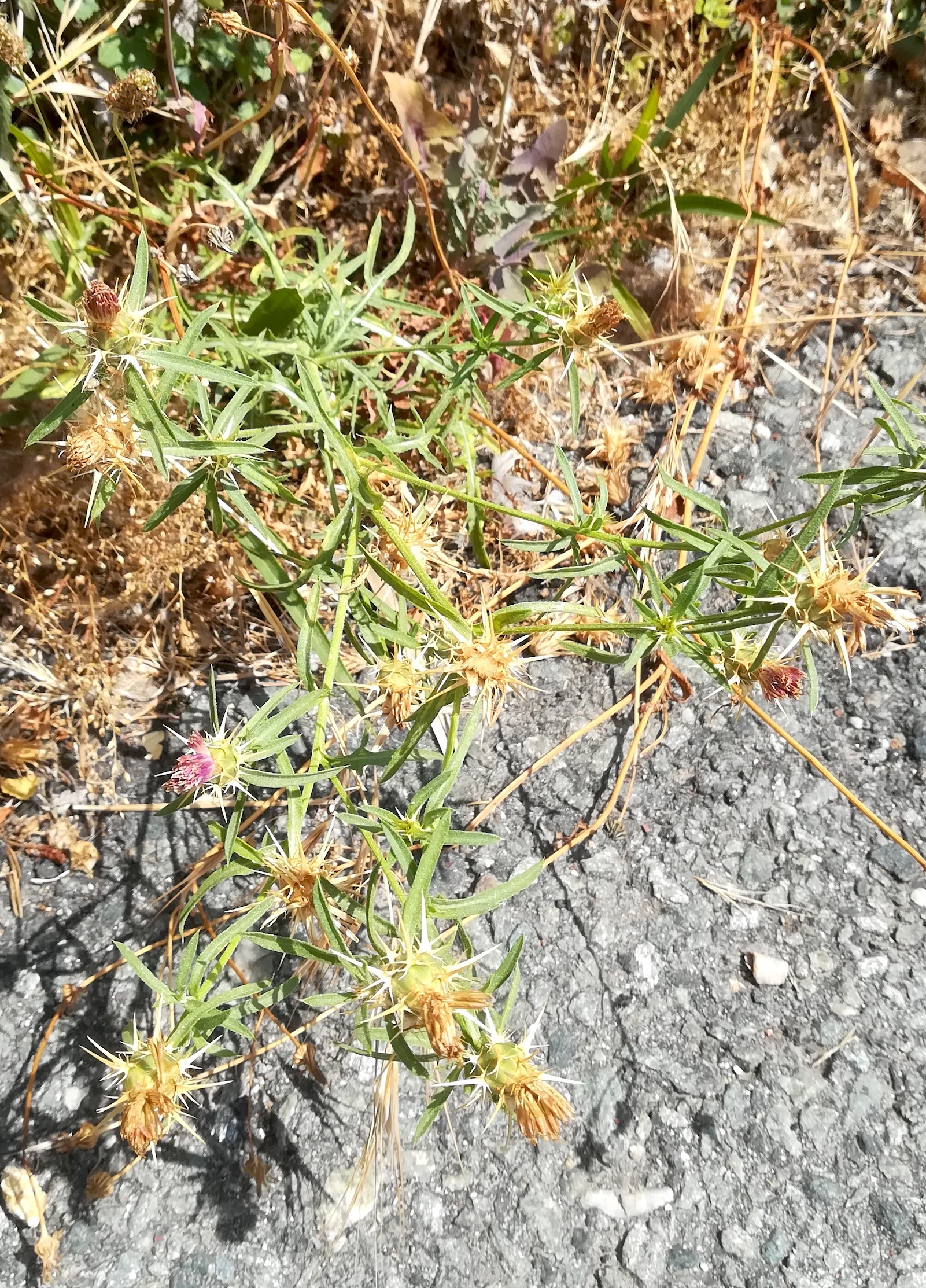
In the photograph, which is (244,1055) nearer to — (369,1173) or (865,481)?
(369,1173)

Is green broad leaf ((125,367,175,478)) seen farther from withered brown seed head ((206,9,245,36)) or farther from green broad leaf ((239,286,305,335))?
withered brown seed head ((206,9,245,36))

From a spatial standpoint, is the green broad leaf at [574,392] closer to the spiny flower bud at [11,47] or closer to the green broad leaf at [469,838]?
the green broad leaf at [469,838]

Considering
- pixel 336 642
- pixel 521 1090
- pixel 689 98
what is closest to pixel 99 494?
pixel 336 642

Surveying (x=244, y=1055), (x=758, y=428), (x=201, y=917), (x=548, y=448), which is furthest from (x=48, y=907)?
(x=758, y=428)

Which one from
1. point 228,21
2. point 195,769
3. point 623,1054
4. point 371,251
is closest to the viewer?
point 195,769

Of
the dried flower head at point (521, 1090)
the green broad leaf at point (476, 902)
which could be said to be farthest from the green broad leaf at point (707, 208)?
the dried flower head at point (521, 1090)

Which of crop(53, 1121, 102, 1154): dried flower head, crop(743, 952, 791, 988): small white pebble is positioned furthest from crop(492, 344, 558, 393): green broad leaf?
crop(53, 1121, 102, 1154): dried flower head

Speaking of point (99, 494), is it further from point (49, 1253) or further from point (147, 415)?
point (49, 1253)
